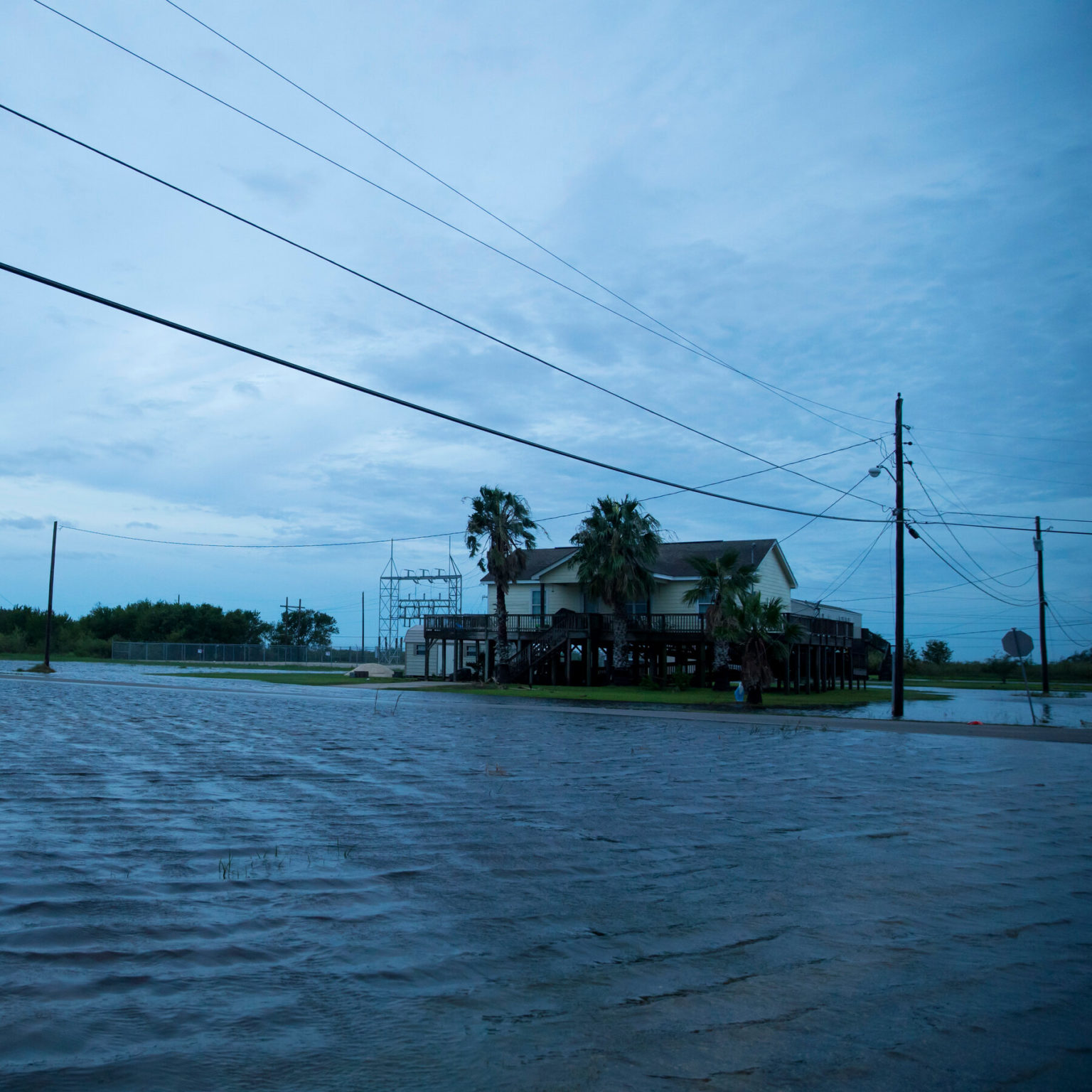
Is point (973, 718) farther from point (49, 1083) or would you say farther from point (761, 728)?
point (49, 1083)

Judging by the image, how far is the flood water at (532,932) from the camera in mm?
3926

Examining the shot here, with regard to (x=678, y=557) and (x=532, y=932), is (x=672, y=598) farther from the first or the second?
(x=532, y=932)

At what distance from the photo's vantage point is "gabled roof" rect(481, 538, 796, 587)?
153 ft

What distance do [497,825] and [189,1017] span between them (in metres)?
4.93

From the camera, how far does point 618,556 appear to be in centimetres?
4400

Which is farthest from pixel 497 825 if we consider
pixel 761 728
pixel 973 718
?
pixel 973 718

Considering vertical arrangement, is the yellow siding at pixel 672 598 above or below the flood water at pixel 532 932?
above

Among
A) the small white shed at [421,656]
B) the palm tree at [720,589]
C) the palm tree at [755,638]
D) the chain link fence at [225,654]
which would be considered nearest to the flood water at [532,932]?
the palm tree at [755,638]

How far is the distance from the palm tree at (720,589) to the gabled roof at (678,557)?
584 centimetres

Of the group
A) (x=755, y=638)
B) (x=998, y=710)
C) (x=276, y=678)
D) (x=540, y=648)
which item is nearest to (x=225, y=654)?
(x=276, y=678)

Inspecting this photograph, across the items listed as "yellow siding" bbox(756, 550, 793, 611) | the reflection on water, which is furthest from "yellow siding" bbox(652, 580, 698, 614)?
the reflection on water

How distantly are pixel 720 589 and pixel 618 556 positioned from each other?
26.8 feet

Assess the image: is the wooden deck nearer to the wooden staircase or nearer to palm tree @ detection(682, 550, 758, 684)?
the wooden staircase

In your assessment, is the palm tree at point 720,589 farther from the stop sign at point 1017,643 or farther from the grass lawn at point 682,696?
the stop sign at point 1017,643
